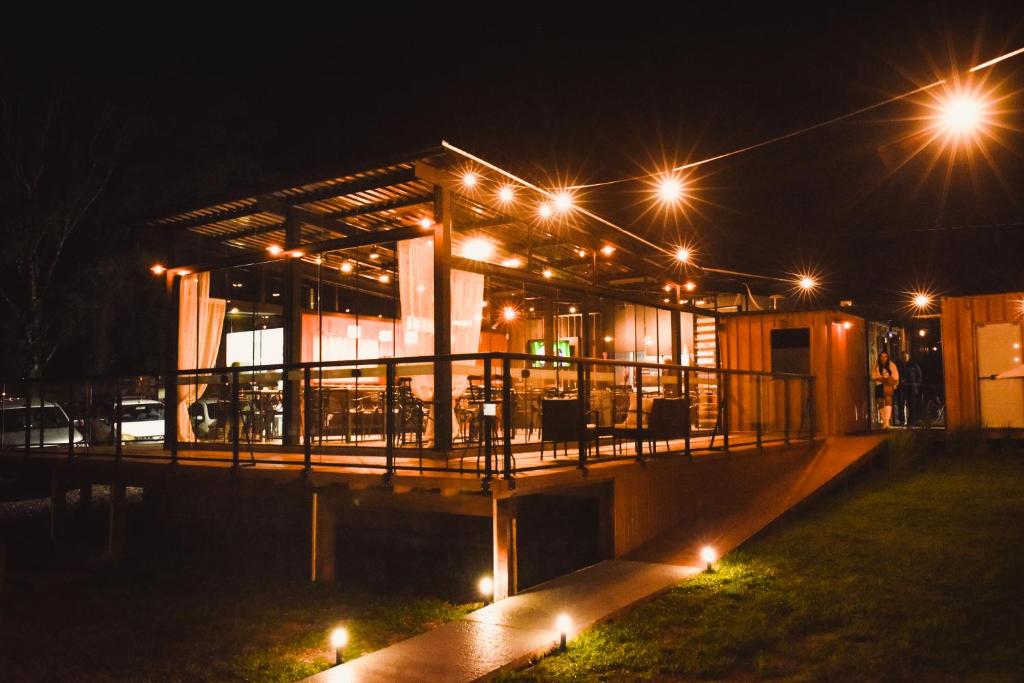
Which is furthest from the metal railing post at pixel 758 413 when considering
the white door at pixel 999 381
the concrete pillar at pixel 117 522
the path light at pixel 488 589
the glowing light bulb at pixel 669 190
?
the concrete pillar at pixel 117 522

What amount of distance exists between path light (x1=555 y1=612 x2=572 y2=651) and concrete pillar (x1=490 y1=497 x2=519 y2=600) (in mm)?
1052

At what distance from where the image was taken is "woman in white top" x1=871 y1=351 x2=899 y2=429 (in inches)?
601

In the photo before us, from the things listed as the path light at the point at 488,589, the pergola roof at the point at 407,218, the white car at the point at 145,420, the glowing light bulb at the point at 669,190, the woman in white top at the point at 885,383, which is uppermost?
the glowing light bulb at the point at 669,190

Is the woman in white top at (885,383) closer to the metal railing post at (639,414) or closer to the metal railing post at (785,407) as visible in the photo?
the metal railing post at (785,407)

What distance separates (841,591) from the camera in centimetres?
627

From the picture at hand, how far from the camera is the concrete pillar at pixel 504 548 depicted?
6762 millimetres

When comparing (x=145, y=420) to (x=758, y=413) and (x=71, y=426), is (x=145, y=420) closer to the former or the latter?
(x=71, y=426)

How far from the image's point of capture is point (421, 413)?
880 centimetres

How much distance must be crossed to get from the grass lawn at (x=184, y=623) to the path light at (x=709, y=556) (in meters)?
2.26

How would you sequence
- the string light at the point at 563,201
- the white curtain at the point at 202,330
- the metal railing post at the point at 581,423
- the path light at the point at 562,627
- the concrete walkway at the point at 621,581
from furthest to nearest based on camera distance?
the white curtain at the point at 202,330
the string light at the point at 563,201
the metal railing post at the point at 581,423
the path light at the point at 562,627
the concrete walkway at the point at 621,581

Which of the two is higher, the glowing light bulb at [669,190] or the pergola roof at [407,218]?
the glowing light bulb at [669,190]

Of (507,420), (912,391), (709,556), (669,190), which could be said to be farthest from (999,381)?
(507,420)

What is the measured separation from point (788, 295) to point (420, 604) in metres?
13.9

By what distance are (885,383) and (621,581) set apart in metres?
10.5
